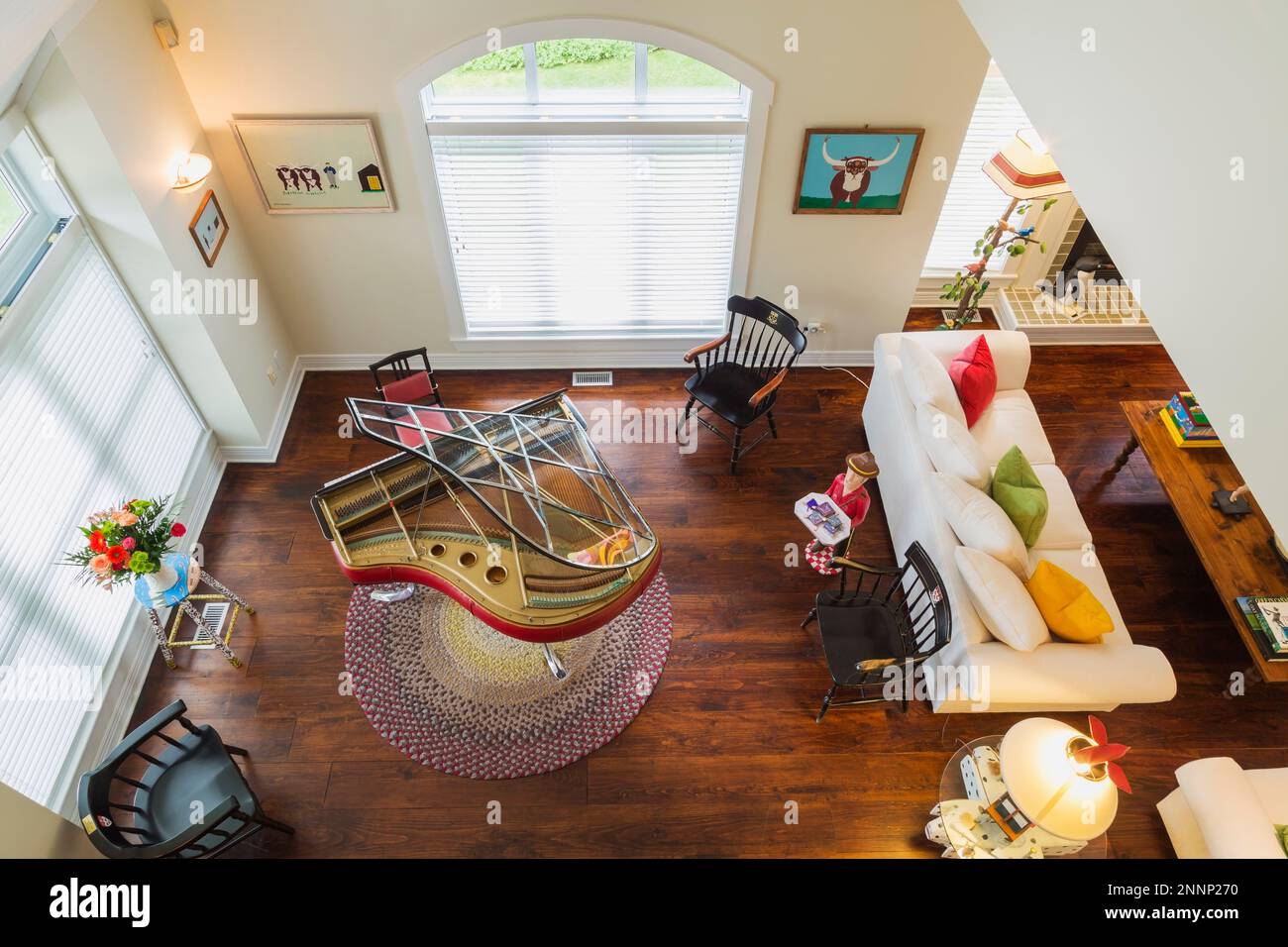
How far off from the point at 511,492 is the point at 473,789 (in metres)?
1.81

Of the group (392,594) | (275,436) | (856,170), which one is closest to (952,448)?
(856,170)

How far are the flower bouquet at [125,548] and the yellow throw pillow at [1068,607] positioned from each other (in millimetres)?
5061

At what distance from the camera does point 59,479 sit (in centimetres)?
465

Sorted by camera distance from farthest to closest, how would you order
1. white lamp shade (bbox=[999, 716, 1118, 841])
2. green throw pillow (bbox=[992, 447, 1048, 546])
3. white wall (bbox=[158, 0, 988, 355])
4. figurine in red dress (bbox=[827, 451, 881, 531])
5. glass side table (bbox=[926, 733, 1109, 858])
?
figurine in red dress (bbox=[827, 451, 881, 531]) → white wall (bbox=[158, 0, 988, 355]) → green throw pillow (bbox=[992, 447, 1048, 546]) → glass side table (bbox=[926, 733, 1109, 858]) → white lamp shade (bbox=[999, 716, 1118, 841])

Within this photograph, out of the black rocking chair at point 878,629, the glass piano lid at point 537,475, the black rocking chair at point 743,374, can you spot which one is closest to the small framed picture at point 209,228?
the glass piano lid at point 537,475

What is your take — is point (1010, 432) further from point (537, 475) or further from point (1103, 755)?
point (537, 475)

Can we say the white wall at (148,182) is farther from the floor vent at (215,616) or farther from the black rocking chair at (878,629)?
the black rocking chair at (878,629)

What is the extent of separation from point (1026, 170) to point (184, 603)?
21.5 ft

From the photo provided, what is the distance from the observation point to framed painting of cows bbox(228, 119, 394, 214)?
5.53 meters

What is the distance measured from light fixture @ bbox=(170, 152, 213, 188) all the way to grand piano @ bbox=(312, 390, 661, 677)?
1944 mm

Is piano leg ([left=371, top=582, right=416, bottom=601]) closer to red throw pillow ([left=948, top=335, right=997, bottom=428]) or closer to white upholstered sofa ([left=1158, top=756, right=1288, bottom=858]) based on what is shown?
red throw pillow ([left=948, top=335, right=997, bottom=428])

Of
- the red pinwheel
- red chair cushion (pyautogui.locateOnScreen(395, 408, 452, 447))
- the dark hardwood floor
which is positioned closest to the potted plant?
the dark hardwood floor
